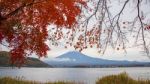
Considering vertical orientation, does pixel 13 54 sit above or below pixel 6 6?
below

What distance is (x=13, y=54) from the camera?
3109 cm

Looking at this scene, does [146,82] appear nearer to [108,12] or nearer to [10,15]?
[10,15]

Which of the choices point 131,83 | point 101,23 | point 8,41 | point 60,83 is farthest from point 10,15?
point 101,23

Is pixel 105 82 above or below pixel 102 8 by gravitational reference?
below

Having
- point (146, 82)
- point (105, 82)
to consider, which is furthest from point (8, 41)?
point (146, 82)

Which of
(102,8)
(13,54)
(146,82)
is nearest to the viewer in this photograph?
(102,8)

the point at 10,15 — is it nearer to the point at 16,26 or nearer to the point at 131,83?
the point at 16,26

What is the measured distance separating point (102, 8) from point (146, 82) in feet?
53.3

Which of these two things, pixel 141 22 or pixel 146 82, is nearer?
pixel 141 22

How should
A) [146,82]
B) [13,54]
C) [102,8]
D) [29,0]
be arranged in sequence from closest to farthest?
[102,8] < [29,0] < [146,82] < [13,54]

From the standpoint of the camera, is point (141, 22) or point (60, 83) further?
point (60, 83)

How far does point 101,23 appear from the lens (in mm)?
13969

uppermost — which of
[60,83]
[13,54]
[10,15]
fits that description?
[10,15]

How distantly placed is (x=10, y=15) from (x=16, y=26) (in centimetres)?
74
